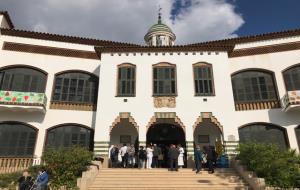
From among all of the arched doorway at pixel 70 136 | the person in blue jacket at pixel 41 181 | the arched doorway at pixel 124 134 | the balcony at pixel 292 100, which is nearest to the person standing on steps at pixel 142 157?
the arched doorway at pixel 124 134

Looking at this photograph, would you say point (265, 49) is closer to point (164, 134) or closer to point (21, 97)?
point (164, 134)

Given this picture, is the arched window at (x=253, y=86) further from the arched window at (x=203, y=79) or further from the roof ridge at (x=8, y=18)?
the roof ridge at (x=8, y=18)

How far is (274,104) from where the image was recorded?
19.3m

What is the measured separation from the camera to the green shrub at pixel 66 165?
1335 cm

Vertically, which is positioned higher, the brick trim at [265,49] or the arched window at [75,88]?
the brick trim at [265,49]

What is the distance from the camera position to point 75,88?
816 inches

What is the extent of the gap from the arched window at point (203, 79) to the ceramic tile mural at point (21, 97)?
1101 cm

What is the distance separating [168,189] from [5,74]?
50.0ft

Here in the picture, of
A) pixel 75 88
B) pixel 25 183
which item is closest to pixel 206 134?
pixel 75 88

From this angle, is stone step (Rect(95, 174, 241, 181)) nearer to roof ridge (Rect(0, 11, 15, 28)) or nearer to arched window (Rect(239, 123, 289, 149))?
arched window (Rect(239, 123, 289, 149))

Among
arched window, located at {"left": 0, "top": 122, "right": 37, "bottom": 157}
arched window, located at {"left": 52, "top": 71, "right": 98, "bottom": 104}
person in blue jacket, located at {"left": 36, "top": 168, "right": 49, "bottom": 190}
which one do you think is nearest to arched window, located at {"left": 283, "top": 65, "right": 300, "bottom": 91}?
arched window, located at {"left": 52, "top": 71, "right": 98, "bottom": 104}

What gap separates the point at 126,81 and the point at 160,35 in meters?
13.2

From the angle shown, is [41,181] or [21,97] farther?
[21,97]

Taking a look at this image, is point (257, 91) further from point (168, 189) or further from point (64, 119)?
point (64, 119)
